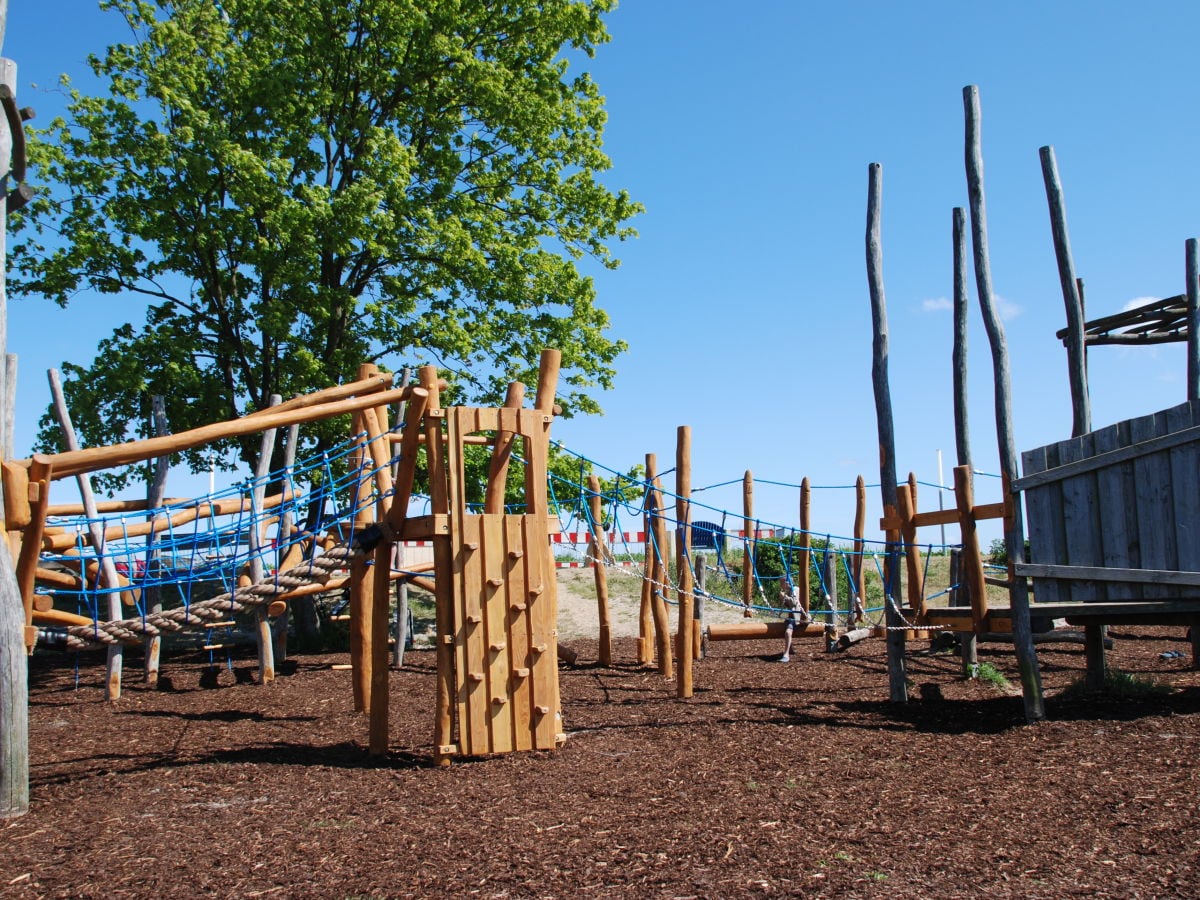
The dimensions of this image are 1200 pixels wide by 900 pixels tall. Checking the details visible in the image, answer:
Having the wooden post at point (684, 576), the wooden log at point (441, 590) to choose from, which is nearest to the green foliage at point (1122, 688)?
the wooden post at point (684, 576)

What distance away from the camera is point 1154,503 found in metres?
7.18

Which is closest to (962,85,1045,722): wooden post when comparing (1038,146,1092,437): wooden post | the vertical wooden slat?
the vertical wooden slat

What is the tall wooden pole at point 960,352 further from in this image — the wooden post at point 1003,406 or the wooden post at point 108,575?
the wooden post at point 108,575

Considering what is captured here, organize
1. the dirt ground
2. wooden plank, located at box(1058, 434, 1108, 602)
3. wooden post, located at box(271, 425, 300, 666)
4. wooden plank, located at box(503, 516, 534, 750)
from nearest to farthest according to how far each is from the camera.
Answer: the dirt ground < wooden plank, located at box(503, 516, 534, 750) < wooden plank, located at box(1058, 434, 1108, 602) < wooden post, located at box(271, 425, 300, 666)

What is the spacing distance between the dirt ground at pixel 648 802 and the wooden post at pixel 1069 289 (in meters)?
2.71

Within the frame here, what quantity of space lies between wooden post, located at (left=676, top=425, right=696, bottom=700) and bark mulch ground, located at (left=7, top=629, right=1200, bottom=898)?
31 centimetres

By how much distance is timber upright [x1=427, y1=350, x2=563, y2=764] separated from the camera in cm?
661

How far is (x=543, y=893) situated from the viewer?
4.06 meters

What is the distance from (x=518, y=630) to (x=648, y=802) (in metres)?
1.74

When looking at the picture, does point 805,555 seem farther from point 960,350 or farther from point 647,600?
point 960,350

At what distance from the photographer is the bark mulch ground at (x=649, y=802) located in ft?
13.9

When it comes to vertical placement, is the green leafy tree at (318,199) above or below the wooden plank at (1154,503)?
above

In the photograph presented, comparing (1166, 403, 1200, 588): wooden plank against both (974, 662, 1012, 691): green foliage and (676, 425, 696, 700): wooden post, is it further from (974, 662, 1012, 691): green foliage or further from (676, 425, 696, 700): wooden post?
(676, 425, 696, 700): wooden post

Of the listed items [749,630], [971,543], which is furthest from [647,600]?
[971,543]
